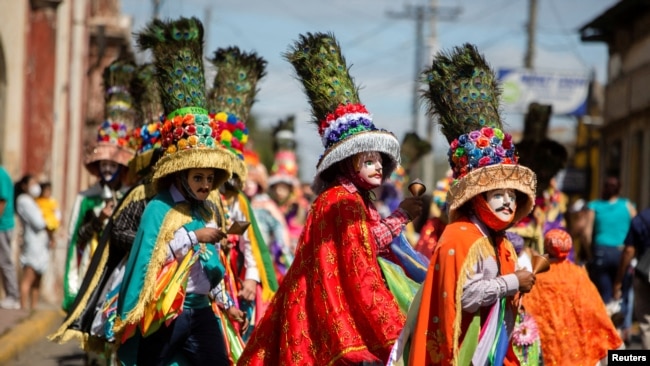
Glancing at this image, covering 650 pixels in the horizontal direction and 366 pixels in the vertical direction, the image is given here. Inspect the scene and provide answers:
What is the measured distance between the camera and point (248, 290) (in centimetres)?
897

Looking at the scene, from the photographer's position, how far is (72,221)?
11.4m

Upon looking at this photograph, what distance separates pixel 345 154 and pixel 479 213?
0.94m

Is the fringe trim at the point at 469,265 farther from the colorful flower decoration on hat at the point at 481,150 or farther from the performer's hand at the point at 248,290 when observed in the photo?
the performer's hand at the point at 248,290

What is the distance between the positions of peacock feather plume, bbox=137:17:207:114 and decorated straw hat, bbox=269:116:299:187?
7.40 m

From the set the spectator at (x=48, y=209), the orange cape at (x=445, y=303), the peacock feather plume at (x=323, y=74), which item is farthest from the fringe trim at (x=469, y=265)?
the spectator at (x=48, y=209)

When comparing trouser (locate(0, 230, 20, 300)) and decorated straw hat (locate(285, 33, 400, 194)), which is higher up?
decorated straw hat (locate(285, 33, 400, 194))

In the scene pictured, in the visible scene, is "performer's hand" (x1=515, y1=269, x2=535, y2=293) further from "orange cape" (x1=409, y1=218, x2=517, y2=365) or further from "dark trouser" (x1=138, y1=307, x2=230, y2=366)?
"dark trouser" (x1=138, y1=307, x2=230, y2=366)

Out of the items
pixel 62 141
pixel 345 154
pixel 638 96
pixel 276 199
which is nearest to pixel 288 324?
pixel 345 154

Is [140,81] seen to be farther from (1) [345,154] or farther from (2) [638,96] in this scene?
(2) [638,96]

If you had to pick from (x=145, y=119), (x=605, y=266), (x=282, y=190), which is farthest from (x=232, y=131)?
(x=605, y=266)

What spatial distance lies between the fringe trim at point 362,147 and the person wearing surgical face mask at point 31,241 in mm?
9239

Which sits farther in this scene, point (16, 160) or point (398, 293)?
point (16, 160)

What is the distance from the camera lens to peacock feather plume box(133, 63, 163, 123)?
11.0m

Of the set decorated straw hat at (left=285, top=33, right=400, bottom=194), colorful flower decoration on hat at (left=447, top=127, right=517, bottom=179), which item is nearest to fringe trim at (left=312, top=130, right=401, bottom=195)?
decorated straw hat at (left=285, top=33, right=400, bottom=194)
